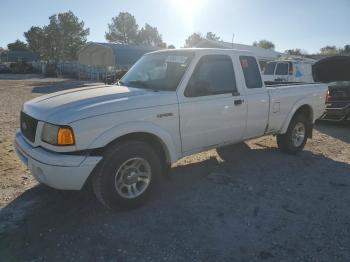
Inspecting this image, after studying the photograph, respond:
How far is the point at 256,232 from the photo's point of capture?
3.69 meters

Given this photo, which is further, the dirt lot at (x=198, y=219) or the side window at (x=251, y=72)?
the side window at (x=251, y=72)

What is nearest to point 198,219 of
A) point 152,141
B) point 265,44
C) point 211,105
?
point 152,141

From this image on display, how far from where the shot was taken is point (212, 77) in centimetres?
483

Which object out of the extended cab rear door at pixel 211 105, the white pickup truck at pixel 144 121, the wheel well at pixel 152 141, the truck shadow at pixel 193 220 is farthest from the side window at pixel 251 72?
the wheel well at pixel 152 141

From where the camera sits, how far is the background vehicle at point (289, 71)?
13.2 metres

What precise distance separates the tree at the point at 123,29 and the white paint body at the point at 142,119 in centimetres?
8583

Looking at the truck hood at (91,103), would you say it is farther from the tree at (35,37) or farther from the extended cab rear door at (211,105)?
the tree at (35,37)

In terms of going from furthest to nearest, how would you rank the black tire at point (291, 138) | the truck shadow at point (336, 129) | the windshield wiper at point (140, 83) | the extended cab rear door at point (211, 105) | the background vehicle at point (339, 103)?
the background vehicle at point (339, 103), the truck shadow at point (336, 129), the black tire at point (291, 138), the windshield wiper at point (140, 83), the extended cab rear door at point (211, 105)

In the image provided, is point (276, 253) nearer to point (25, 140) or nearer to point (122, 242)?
point (122, 242)

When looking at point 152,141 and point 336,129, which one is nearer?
point 152,141

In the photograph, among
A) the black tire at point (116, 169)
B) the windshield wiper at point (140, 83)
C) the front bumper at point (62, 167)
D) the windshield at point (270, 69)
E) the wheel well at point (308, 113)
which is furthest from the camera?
the windshield at point (270, 69)

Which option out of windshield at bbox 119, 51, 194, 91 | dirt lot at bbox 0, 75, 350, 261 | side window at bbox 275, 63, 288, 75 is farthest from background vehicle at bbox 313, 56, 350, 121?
windshield at bbox 119, 51, 194, 91

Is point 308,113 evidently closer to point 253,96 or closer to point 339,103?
point 253,96

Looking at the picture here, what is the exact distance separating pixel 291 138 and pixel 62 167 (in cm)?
452
